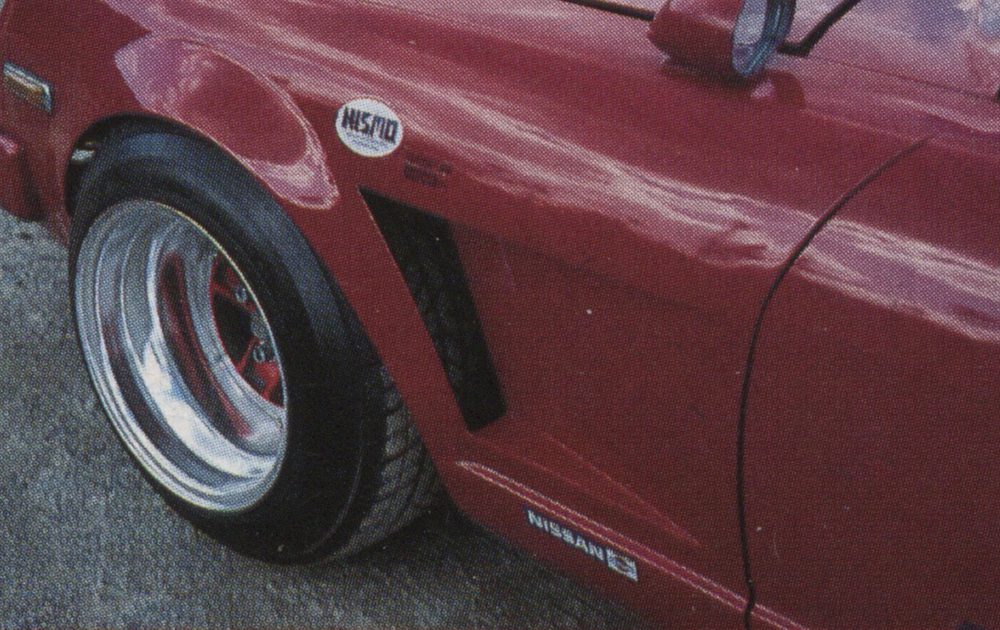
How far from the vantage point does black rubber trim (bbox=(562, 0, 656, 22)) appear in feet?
5.60

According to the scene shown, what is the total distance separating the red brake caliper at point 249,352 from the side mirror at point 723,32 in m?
1.16

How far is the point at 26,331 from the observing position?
299cm

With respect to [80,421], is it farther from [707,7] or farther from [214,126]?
[707,7]

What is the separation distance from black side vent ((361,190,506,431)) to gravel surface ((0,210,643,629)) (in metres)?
0.61

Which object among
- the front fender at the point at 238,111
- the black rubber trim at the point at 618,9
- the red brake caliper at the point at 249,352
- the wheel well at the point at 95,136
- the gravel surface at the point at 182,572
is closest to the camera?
the black rubber trim at the point at 618,9

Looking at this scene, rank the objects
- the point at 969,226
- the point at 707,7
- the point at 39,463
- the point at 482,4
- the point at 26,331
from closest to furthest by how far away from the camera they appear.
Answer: the point at 969,226
the point at 707,7
the point at 482,4
the point at 39,463
the point at 26,331

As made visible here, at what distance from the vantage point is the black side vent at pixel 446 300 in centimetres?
177

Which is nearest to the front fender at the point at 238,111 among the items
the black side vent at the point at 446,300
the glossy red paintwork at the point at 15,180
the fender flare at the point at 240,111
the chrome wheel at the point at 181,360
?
the fender flare at the point at 240,111

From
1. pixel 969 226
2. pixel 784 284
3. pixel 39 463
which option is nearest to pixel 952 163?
pixel 969 226

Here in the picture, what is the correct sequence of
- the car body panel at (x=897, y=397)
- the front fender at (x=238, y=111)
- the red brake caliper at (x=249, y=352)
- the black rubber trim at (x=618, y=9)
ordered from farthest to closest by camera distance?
the red brake caliper at (x=249, y=352), the front fender at (x=238, y=111), the black rubber trim at (x=618, y=9), the car body panel at (x=897, y=397)

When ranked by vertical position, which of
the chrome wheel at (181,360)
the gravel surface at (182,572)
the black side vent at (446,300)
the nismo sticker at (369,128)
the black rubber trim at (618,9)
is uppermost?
the black rubber trim at (618,9)

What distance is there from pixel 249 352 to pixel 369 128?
855mm

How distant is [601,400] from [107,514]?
1.29 metres

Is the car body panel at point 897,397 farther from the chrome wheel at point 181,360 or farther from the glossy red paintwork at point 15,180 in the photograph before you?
the glossy red paintwork at point 15,180
